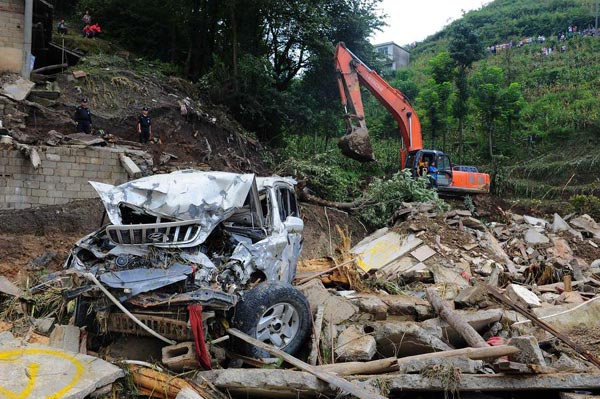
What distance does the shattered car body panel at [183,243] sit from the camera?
4996 mm

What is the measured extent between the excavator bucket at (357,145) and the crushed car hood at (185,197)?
1062 cm

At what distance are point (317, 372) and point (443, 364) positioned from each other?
118 cm

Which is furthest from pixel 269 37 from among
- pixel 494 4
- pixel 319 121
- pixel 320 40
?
pixel 494 4

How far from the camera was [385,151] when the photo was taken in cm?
2889

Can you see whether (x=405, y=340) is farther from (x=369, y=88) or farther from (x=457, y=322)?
(x=369, y=88)

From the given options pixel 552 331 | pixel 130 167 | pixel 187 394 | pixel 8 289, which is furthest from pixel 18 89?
pixel 552 331

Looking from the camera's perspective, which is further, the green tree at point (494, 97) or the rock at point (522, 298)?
the green tree at point (494, 97)

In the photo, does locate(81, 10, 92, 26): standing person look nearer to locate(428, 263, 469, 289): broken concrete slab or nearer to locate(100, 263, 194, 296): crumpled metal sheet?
locate(428, 263, 469, 289): broken concrete slab

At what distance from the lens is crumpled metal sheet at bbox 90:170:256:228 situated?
18.4ft

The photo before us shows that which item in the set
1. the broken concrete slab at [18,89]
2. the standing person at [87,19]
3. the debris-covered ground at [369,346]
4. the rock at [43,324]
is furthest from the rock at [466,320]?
the standing person at [87,19]

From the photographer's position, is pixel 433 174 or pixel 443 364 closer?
pixel 443 364

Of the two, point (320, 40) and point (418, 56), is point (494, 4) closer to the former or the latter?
point (418, 56)

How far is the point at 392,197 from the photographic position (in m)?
16.2

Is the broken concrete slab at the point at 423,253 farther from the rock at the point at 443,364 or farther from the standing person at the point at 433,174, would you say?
the standing person at the point at 433,174
